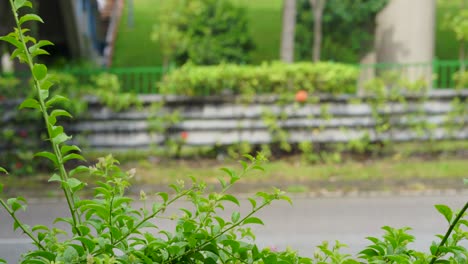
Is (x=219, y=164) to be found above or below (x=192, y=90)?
below

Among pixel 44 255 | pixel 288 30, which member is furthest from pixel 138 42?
pixel 44 255

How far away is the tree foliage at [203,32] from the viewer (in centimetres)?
1867

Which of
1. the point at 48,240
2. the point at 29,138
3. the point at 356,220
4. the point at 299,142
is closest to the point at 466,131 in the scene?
the point at 299,142

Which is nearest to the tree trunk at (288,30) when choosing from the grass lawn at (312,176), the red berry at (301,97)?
the red berry at (301,97)

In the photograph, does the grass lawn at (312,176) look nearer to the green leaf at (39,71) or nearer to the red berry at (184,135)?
the red berry at (184,135)

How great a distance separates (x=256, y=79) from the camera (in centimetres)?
1227

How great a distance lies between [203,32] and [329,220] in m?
11.0

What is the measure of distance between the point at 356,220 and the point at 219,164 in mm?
3611

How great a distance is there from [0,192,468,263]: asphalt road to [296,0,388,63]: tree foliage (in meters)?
8.44

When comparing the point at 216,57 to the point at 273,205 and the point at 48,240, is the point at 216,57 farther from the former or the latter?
the point at 48,240

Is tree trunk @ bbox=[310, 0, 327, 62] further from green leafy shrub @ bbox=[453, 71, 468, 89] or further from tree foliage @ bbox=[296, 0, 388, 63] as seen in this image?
green leafy shrub @ bbox=[453, 71, 468, 89]

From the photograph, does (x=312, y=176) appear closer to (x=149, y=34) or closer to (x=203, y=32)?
(x=203, y=32)

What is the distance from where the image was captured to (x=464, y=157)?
485 inches

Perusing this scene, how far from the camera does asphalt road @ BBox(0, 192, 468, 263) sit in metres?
7.38
